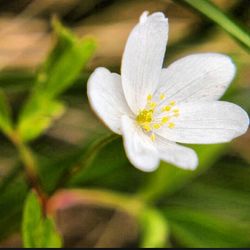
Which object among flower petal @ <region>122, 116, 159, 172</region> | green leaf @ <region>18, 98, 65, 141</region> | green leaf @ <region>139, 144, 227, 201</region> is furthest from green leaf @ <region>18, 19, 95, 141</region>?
green leaf @ <region>139, 144, 227, 201</region>

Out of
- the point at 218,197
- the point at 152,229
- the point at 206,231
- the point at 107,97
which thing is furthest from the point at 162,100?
the point at 218,197

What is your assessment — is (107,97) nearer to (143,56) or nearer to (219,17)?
(143,56)

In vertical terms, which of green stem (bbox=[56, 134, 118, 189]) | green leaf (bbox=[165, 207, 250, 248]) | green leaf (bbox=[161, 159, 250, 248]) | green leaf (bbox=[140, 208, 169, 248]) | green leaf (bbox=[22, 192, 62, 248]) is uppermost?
green stem (bbox=[56, 134, 118, 189])

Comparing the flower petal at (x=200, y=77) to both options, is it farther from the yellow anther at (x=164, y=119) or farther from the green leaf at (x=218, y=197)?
the green leaf at (x=218, y=197)

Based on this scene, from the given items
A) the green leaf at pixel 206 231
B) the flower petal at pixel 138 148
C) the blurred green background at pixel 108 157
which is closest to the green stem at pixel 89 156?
the flower petal at pixel 138 148

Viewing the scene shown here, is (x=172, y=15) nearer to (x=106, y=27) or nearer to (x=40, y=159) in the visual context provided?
(x=106, y=27)

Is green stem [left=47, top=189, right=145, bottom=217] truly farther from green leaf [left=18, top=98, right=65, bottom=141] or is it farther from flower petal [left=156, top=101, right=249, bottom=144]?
flower petal [left=156, top=101, right=249, bottom=144]

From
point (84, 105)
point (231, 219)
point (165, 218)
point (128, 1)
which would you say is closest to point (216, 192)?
point (231, 219)
